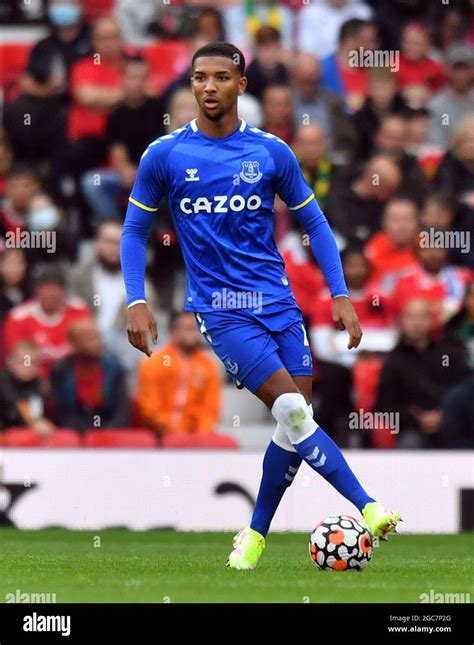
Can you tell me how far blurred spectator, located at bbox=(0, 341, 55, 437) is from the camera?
12750 millimetres

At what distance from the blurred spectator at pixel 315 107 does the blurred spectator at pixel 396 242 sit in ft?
3.49

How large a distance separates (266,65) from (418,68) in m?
1.58

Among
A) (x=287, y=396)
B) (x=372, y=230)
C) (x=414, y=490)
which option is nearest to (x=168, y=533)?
(x=414, y=490)

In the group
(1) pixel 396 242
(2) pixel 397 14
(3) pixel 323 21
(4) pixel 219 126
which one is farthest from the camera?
(2) pixel 397 14

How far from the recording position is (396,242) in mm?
13164

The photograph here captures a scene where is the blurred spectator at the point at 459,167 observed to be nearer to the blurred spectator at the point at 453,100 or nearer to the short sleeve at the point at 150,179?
the blurred spectator at the point at 453,100

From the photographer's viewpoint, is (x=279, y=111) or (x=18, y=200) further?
(x=18, y=200)

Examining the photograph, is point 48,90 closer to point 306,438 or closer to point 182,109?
point 182,109

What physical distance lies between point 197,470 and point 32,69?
199 inches

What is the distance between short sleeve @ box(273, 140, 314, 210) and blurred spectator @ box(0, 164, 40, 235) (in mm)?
6528

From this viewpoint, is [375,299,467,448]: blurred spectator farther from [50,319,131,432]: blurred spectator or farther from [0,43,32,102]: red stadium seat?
[0,43,32,102]: red stadium seat

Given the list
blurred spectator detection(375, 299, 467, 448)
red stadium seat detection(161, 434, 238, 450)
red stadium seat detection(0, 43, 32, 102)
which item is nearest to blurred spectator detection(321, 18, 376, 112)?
blurred spectator detection(375, 299, 467, 448)

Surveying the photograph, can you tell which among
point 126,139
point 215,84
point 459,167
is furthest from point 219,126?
point 126,139
